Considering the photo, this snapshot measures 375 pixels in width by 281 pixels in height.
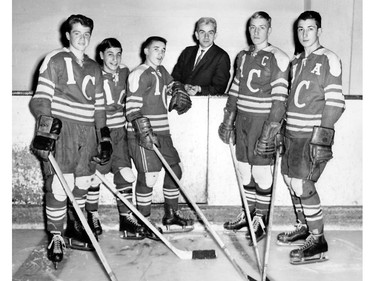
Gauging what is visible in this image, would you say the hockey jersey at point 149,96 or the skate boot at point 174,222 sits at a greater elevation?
the hockey jersey at point 149,96

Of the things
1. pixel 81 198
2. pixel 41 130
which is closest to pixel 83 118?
pixel 41 130

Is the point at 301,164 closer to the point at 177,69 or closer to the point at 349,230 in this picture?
the point at 349,230

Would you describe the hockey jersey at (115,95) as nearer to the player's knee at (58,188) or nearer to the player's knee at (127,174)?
A: the player's knee at (127,174)

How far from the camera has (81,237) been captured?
390 cm

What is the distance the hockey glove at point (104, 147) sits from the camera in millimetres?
3660

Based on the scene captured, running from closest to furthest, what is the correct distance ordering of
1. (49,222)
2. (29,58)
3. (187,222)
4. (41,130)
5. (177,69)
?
(41,130), (49,222), (187,222), (177,69), (29,58)

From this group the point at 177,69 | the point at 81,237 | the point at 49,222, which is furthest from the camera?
the point at 177,69

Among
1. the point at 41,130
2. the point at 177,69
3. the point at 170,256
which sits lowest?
the point at 170,256

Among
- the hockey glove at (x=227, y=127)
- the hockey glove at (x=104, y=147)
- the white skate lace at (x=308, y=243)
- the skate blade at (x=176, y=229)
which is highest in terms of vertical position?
the hockey glove at (x=227, y=127)

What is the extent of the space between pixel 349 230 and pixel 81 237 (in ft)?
7.72

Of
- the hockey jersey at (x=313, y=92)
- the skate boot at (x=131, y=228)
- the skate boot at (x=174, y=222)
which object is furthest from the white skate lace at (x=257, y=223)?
the skate boot at (x=131, y=228)

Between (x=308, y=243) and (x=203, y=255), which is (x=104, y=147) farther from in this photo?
(x=308, y=243)

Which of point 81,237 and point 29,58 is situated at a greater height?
point 29,58

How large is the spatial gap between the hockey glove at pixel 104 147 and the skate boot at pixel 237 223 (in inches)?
50.7
